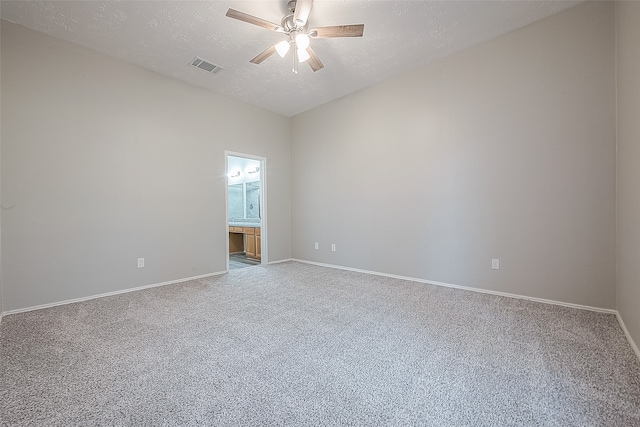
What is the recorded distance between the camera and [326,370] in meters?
1.67

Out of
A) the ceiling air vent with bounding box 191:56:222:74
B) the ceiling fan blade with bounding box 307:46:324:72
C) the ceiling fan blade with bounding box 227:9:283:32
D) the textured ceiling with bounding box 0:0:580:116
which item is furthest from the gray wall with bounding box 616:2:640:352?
the ceiling air vent with bounding box 191:56:222:74

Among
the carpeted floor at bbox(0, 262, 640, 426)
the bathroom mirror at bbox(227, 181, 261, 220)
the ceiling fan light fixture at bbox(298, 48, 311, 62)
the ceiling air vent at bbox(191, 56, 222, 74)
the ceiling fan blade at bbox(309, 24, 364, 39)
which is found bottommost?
the carpeted floor at bbox(0, 262, 640, 426)

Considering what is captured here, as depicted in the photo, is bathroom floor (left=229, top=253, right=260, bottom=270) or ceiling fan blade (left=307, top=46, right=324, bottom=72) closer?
ceiling fan blade (left=307, top=46, right=324, bottom=72)

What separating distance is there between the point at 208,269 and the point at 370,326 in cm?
291

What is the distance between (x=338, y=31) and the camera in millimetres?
2412

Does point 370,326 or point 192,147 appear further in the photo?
point 192,147

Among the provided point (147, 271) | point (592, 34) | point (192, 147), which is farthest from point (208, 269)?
Answer: point (592, 34)

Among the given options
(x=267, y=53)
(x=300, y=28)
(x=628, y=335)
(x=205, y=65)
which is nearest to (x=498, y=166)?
(x=628, y=335)

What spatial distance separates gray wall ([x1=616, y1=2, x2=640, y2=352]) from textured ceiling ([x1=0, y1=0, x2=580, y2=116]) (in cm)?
80

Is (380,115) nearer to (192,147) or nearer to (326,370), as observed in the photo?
(192,147)

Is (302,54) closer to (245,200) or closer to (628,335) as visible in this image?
(628,335)

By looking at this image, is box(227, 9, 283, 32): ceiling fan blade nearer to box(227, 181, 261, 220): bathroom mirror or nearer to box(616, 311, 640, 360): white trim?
box(616, 311, 640, 360): white trim

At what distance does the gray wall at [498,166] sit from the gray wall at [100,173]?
2372mm

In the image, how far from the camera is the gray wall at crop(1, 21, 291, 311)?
271cm
